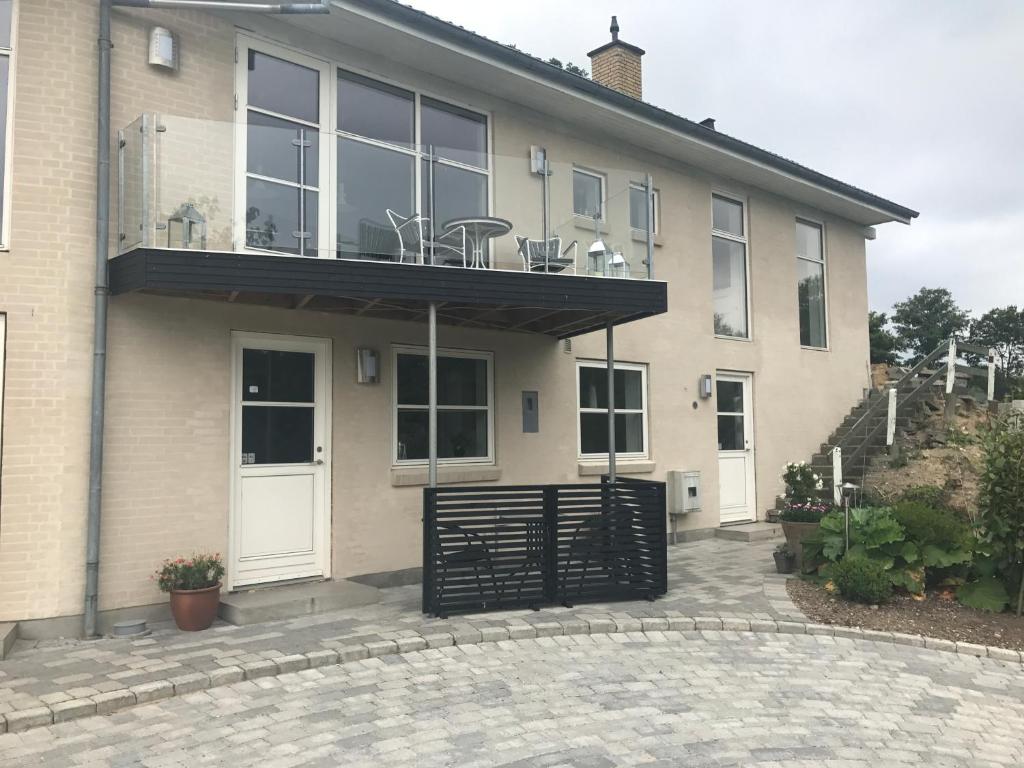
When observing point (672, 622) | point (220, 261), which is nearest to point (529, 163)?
point (220, 261)

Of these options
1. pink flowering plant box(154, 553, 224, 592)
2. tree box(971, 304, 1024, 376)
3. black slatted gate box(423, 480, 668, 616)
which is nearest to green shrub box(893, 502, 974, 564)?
black slatted gate box(423, 480, 668, 616)

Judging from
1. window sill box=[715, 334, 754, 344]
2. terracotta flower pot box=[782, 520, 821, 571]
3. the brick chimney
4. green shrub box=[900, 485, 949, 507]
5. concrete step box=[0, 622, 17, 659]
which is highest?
the brick chimney

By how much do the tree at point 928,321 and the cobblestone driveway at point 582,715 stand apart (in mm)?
31653

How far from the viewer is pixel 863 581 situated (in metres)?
7.24

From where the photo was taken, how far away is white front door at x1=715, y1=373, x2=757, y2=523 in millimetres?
11938

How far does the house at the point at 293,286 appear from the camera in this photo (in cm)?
627

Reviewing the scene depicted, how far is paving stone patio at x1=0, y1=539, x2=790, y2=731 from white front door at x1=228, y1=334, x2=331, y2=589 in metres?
0.88

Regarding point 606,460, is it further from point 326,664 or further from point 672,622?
point 326,664

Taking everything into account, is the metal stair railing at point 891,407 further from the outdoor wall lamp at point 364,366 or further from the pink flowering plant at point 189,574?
the pink flowering plant at point 189,574

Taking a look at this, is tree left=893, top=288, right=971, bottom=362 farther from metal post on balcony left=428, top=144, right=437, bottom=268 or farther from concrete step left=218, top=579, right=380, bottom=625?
concrete step left=218, top=579, right=380, bottom=625

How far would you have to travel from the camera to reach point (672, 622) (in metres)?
6.74

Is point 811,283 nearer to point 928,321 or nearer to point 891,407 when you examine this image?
point 891,407

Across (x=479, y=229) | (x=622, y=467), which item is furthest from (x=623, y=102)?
(x=622, y=467)

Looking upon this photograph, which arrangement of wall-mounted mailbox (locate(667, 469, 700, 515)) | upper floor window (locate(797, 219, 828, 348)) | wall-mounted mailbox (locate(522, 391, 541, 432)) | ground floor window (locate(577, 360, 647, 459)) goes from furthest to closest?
upper floor window (locate(797, 219, 828, 348))
wall-mounted mailbox (locate(667, 469, 700, 515))
ground floor window (locate(577, 360, 647, 459))
wall-mounted mailbox (locate(522, 391, 541, 432))
